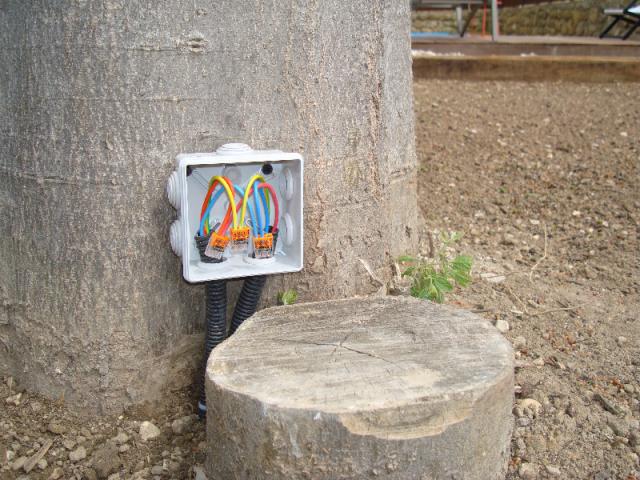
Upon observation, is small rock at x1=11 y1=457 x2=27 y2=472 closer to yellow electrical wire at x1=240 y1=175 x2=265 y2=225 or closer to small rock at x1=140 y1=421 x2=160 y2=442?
small rock at x1=140 y1=421 x2=160 y2=442

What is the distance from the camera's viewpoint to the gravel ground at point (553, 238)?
6.37ft

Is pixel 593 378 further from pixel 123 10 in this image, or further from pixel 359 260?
pixel 123 10

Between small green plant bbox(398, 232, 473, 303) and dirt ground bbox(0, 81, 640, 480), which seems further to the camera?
small green plant bbox(398, 232, 473, 303)

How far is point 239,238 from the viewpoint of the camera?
1.79 meters

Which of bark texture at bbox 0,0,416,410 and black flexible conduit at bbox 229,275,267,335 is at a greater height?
bark texture at bbox 0,0,416,410

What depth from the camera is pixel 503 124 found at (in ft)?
14.8

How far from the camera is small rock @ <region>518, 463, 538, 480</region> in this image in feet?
5.81

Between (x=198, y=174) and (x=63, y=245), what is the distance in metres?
0.37

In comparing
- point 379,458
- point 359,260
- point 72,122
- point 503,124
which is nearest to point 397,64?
point 359,260

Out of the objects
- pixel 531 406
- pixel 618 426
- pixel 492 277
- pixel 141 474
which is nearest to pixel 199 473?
pixel 141 474

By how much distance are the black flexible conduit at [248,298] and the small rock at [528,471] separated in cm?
76

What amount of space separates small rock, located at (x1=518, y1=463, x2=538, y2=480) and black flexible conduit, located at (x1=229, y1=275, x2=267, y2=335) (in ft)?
2.49

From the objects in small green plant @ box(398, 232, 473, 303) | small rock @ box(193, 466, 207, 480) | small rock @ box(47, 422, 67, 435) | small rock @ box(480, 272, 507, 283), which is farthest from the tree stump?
small rock @ box(480, 272, 507, 283)

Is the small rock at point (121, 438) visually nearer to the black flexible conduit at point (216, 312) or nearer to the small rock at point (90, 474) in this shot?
the small rock at point (90, 474)
